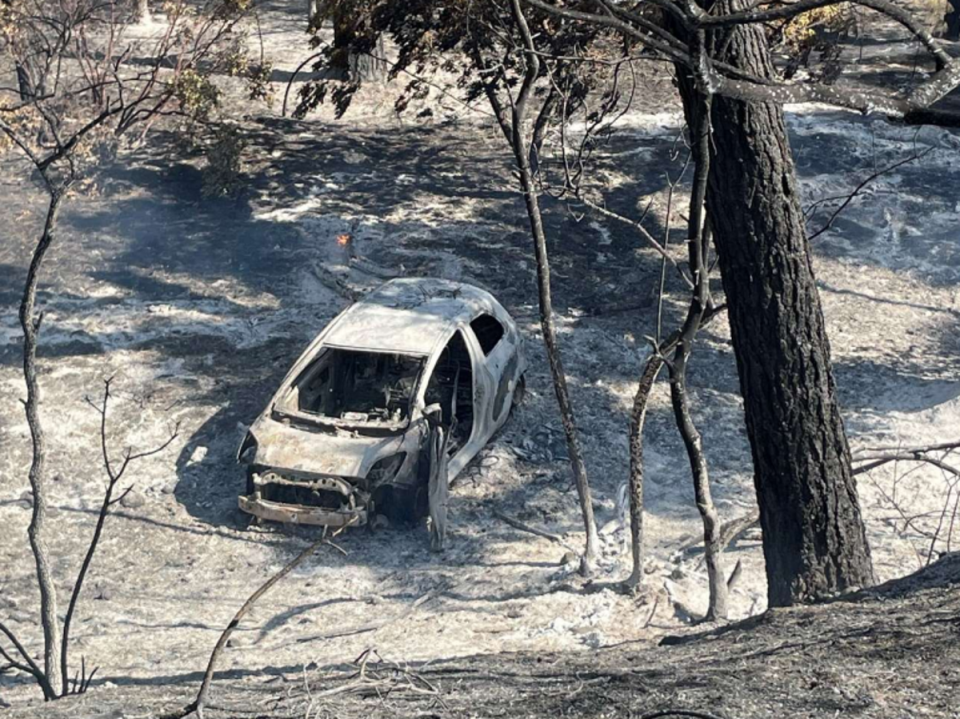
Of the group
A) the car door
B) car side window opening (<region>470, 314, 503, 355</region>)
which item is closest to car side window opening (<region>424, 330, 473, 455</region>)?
the car door

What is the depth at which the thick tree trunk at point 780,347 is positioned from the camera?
259 inches

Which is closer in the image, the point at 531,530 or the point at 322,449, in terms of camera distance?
the point at 322,449

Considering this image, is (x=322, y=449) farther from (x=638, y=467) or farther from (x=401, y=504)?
(x=638, y=467)

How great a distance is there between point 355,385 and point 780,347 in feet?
15.3

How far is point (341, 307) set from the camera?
13258mm

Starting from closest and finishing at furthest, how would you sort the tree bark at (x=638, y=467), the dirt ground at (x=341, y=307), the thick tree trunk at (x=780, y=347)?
the thick tree trunk at (x=780, y=347)
the tree bark at (x=638, y=467)
the dirt ground at (x=341, y=307)

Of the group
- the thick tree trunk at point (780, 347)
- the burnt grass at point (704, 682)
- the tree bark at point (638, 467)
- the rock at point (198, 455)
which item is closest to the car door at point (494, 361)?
the tree bark at point (638, 467)

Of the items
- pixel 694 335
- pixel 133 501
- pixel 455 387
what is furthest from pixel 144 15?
pixel 694 335

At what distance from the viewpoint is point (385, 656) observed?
7.61 metres

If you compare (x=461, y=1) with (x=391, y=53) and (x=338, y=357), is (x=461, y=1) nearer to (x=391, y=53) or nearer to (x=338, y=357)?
(x=338, y=357)

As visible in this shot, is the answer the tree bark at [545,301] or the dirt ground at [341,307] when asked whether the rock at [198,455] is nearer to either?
the dirt ground at [341,307]

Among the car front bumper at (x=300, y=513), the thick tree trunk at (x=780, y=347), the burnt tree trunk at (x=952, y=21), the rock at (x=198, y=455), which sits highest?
the burnt tree trunk at (x=952, y=21)

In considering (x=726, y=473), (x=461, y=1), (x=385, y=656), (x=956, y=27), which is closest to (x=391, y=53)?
(x=956, y=27)

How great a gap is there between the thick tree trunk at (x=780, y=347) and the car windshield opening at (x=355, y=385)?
371 cm
